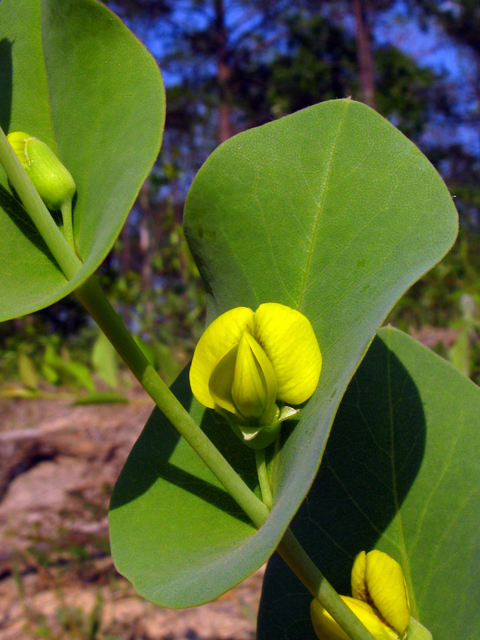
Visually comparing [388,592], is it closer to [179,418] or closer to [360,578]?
[360,578]

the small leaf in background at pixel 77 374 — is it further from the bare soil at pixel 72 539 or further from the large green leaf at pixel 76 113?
the large green leaf at pixel 76 113

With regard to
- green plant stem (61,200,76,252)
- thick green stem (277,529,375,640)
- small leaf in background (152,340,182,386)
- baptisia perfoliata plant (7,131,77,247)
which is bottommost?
small leaf in background (152,340,182,386)

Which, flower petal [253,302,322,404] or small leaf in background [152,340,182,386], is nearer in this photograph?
flower petal [253,302,322,404]

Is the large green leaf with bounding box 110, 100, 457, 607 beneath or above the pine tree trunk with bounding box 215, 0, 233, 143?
above

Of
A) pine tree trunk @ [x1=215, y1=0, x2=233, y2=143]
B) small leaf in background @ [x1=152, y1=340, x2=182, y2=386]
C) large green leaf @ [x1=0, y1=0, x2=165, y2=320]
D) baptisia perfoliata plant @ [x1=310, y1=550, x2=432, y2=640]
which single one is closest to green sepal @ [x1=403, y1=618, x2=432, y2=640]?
baptisia perfoliata plant @ [x1=310, y1=550, x2=432, y2=640]

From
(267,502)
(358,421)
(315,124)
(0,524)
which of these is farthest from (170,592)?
(0,524)

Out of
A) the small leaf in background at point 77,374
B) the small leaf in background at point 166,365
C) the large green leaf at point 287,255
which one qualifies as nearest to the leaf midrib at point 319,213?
the large green leaf at point 287,255

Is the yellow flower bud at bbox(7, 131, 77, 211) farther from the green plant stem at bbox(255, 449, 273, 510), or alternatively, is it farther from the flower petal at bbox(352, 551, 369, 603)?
the flower petal at bbox(352, 551, 369, 603)

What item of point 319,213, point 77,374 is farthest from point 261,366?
point 77,374

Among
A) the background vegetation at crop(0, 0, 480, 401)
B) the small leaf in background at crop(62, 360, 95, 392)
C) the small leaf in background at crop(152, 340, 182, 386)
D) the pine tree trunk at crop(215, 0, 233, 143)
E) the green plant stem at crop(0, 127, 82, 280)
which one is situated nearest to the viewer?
the green plant stem at crop(0, 127, 82, 280)
